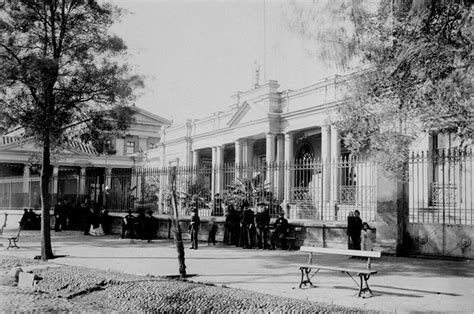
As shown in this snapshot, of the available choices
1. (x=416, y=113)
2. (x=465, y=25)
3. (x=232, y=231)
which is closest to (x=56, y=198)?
(x=232, y=231)

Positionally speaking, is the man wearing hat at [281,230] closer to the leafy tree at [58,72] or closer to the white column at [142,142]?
the leafy tree at [58,72]

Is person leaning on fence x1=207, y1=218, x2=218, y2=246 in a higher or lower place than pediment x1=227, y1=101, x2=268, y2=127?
lower

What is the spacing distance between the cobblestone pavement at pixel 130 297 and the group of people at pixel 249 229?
20.5 ft

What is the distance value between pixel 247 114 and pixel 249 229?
577 inches

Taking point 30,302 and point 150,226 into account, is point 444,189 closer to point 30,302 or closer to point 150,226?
point 30,302

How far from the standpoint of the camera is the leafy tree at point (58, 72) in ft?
40.8

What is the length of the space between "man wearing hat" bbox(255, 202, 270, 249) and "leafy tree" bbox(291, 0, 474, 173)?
541 cm

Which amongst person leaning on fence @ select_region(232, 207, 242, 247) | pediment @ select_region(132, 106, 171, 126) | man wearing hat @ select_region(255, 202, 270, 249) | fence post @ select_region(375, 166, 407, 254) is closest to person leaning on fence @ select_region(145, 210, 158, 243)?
person leaning on fence @ select_region(232, 207, 242, 247)

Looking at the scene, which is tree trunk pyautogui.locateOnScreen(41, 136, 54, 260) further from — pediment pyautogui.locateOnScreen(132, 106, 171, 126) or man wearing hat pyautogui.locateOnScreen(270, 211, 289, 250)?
pediment pyautogui.locateOnScreen(132, 106, 171, 126)

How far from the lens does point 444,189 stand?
44.1 feet

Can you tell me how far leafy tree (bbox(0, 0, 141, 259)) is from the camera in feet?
40.8

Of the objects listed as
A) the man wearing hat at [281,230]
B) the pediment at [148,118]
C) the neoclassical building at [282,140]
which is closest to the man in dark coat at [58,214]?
the neoclassical building at [282,140]

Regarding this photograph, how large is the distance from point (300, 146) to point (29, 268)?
63.4ft

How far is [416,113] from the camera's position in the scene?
30.1ft
